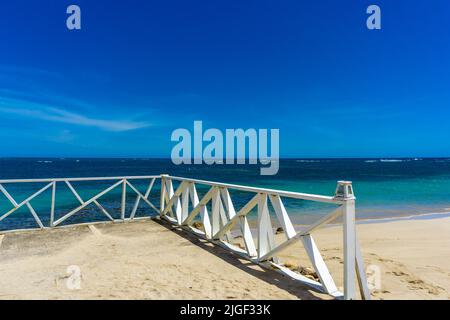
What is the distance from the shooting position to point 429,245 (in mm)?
7301

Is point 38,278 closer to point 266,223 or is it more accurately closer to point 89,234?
point 89,234

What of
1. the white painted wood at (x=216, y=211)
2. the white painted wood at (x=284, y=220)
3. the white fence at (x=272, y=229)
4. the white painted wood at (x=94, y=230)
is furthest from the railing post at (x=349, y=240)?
the white painted wood at (x=94, y=230)

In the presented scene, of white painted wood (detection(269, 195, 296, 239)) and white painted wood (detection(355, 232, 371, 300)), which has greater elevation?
white painted wood (detection(269, 195, 296, 239))

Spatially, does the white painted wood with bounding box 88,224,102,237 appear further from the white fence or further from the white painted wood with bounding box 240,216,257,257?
the white painted wood with bounding box 240,216,257,257

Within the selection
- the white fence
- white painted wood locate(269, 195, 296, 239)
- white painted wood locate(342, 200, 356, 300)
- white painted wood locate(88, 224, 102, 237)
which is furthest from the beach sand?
white painted wood locate(269, 195, 296, 239)

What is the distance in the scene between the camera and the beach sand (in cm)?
347

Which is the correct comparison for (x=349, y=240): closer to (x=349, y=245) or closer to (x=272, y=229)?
(x=349, y=245)

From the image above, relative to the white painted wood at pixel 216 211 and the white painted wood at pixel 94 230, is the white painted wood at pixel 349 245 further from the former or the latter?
the white painted wood at pixel 94 230

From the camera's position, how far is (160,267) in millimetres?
4312

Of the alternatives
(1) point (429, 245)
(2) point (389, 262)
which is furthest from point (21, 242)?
(1) point (429, 245)

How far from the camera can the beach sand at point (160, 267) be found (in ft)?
→ 11.4

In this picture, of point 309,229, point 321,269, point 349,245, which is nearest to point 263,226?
point 309,229
